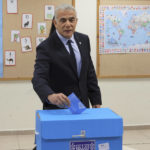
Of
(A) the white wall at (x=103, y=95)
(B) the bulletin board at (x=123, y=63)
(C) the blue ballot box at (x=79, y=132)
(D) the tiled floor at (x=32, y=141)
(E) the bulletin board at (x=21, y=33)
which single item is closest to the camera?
(C) the blue ballot box at (x=79, y=132)

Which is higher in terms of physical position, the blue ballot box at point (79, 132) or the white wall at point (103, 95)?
the blue ballot box at point (79, 132)

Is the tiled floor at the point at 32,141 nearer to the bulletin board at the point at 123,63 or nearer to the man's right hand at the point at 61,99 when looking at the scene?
the bulletin board at the point at 123,63

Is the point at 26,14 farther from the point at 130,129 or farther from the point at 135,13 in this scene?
the point at 130,129

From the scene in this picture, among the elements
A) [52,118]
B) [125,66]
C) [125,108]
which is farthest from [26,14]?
[52,118]

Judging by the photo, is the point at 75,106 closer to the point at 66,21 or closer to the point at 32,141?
the point at 66,21

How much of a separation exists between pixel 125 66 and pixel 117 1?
0.81 metres

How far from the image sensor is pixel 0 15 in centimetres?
380

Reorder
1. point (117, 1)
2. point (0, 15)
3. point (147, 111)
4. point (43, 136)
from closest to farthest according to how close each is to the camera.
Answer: point (43, 136) → point (0, 15) → point (117, 1) → point (147, 111)

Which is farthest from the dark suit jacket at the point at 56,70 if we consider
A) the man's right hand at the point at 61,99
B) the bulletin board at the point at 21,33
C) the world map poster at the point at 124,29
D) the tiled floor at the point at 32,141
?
the world map poster at the point at 124,29

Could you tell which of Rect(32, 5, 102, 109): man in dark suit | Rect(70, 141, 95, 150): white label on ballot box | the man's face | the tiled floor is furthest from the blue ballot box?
the tiled floor

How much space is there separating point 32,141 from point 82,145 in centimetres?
240

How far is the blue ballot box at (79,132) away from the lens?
1463 mm

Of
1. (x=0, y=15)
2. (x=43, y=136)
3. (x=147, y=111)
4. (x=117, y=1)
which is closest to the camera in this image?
(x=43, y=136)

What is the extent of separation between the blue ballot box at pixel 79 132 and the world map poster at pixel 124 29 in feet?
8.61
